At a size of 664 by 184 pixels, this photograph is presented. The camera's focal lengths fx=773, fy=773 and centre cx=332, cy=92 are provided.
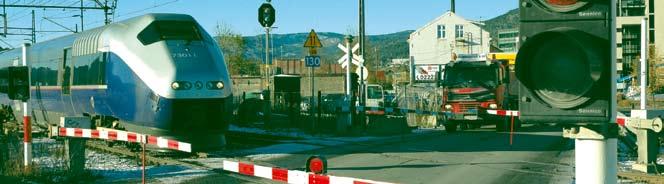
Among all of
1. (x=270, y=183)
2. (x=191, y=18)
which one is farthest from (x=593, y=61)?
(x=191, y=18)

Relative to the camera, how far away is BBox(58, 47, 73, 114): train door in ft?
60.0

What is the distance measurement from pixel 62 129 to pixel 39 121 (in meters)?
10.3

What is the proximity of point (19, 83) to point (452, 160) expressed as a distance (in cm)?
773

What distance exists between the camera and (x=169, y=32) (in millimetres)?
15266

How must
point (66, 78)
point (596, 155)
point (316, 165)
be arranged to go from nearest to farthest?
point (596, 155) < point (316, 165) < point (66, 78)

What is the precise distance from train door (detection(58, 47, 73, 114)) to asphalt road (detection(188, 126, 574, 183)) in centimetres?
621

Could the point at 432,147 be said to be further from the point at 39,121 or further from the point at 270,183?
the point at 39,121

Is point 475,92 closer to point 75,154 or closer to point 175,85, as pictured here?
point 175,85

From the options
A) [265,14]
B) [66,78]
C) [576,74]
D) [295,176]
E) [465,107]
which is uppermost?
[265,14]

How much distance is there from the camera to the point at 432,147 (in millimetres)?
17344

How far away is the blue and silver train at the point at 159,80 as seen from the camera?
47.0 ft

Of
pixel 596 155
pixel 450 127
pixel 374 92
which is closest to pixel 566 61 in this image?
pixel 596 155

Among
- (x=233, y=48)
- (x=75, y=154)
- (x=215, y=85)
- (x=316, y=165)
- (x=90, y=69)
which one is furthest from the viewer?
(x=233, y=48)

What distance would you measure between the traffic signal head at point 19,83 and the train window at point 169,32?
8.54 ft
